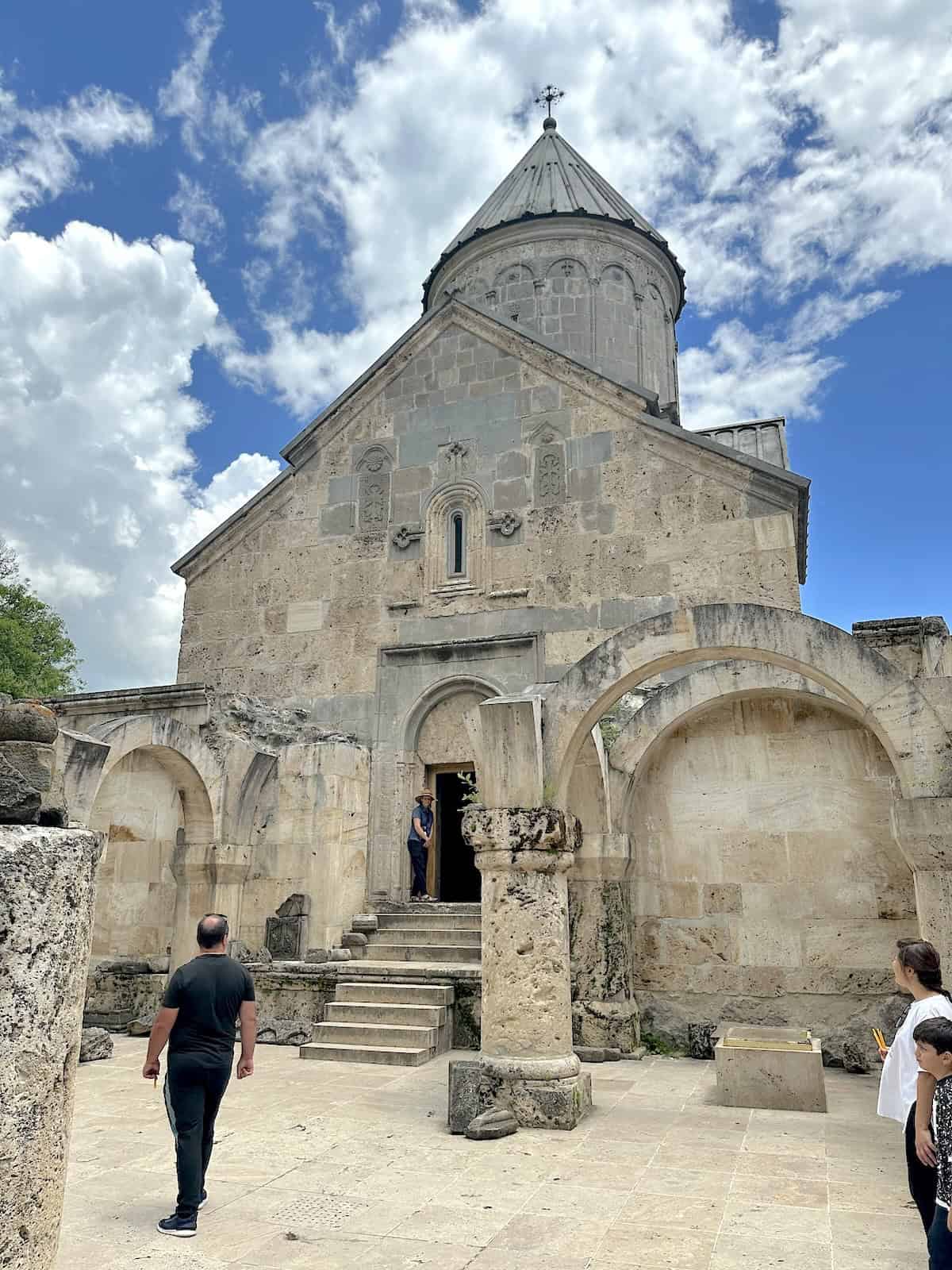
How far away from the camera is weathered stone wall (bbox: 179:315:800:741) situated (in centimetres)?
1164

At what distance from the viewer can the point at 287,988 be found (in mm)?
9648

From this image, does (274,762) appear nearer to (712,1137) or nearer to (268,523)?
(268,523)

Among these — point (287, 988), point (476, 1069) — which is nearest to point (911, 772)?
point (476, 1069)

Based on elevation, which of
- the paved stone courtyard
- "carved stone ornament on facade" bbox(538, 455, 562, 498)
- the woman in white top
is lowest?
the paved stone courtyard

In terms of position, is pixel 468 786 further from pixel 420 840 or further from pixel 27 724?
pixel 27 724

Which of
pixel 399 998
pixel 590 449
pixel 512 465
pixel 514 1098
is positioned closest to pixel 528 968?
pixel 514 1098

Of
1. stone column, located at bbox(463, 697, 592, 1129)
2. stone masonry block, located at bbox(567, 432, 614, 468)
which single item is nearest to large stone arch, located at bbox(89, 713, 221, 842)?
stone column, located at bbox(463, 697, 592, 1129)

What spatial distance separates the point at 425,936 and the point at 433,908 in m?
0.71

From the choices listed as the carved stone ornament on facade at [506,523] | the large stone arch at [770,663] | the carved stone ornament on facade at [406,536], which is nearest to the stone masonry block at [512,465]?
the carved stone ornament on facade at [506,523]

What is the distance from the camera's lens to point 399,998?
29.8 feet

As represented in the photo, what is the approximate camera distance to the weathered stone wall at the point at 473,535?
1164cm

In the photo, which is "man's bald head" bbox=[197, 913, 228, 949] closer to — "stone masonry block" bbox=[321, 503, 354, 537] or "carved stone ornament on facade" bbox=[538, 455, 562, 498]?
"carved stone ornament on facade" bbox=[538, 455, 562, 498]

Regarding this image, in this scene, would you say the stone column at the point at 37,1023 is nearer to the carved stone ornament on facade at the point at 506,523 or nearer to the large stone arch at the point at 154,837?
the large stone arch at the point at 154,837

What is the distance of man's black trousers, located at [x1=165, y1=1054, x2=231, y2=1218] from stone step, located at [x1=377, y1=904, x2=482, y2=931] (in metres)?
6.65
